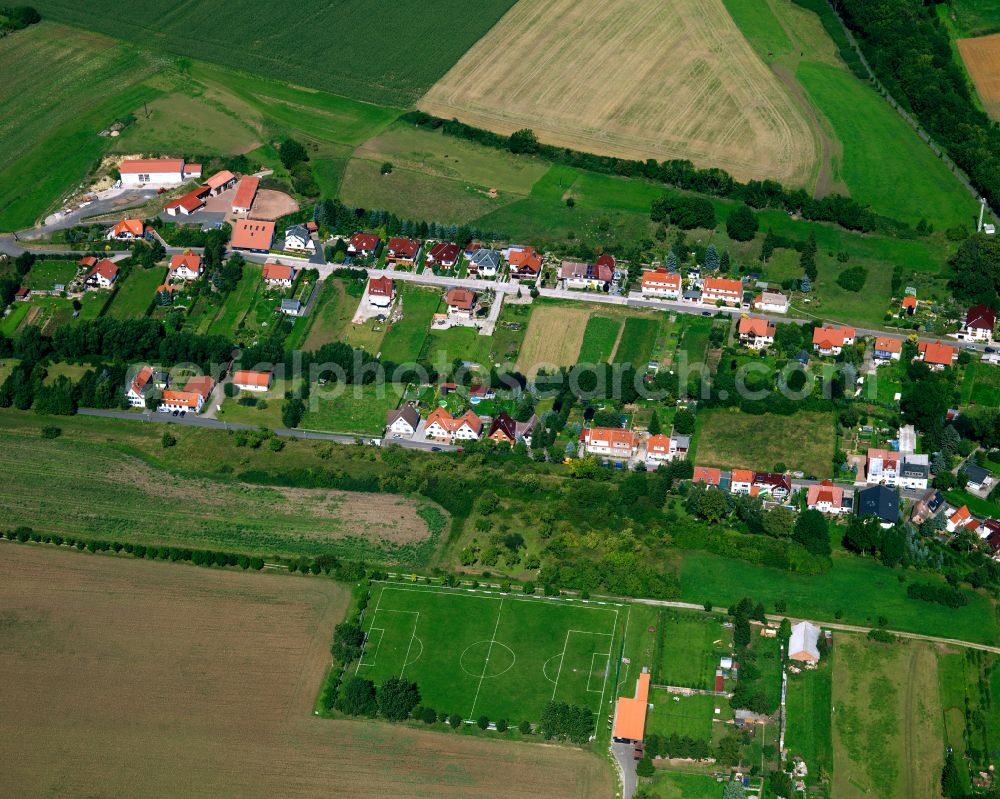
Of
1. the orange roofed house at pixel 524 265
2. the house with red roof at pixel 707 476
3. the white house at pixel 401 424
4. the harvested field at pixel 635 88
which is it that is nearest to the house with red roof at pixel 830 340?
the house with red roof at pixel 707 476

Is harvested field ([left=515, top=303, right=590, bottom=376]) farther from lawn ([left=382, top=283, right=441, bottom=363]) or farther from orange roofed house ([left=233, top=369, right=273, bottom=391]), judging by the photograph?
orange roofed house ([left=233, top=369, right=273, bottom=391])

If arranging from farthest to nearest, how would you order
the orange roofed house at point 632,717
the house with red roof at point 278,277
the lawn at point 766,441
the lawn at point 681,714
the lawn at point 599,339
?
the house with red roof at point 278,277 → the lawn at point 599,339 → the lawn at point 766,441 → the lawn at point 681,714 → the orange roofed house at point 632,717

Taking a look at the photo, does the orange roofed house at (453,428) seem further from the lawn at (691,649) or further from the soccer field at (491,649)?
the lawn at (691,649)

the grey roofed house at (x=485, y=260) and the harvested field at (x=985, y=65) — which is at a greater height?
the harvested field at (x=985, y=65)

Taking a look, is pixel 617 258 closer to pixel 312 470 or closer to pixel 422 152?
pixel 422 152

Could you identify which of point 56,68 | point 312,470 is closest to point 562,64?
point 56,68

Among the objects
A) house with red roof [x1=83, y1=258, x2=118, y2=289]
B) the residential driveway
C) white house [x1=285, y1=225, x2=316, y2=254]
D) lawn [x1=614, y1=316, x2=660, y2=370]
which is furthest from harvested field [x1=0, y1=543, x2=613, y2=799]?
white house [x1=285, y1=225, x2=316, y2=254]

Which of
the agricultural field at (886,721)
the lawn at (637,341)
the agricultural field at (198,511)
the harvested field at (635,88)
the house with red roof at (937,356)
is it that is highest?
the harvested field at (635,88)

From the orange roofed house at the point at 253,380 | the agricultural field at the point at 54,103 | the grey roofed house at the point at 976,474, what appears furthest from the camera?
the agricultural field at the point at 54,103
